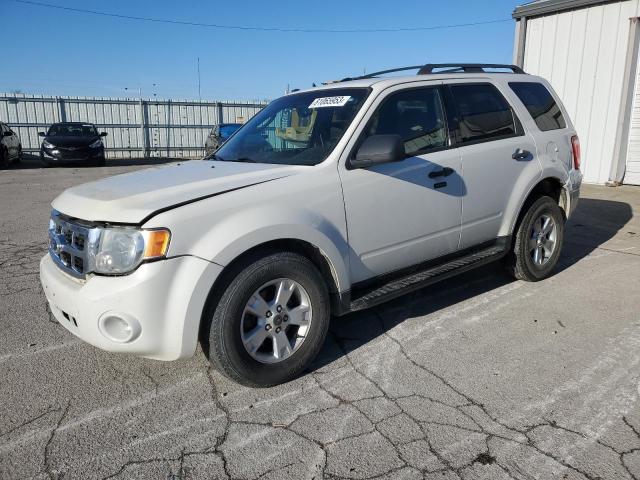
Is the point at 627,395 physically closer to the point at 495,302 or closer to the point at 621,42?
the point at 495,302

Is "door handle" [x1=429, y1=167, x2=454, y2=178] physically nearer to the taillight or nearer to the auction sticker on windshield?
the auction sticker on windshield

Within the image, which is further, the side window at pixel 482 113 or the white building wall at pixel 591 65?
the white building wall at pixel 591 65

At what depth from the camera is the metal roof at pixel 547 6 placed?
35.2 feet

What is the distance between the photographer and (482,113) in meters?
4.46

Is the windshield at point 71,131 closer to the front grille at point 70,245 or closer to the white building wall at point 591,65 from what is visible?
the white building wall at point 591,65

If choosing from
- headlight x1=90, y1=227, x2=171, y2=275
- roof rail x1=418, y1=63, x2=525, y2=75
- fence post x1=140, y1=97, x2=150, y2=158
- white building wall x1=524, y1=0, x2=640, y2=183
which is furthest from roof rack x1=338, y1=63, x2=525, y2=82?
fence post x1=140, y1=97, x2=150, y2=158

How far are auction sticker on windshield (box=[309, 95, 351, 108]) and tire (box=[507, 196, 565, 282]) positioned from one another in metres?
2.12

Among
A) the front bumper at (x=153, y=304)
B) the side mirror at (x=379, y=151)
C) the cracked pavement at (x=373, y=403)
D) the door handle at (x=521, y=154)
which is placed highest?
the side mirror at (x=379, y=151)

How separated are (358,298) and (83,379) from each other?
1.83m

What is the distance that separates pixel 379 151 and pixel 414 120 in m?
0.76

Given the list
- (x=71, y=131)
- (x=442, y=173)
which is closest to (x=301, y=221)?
(x=442, y=173)

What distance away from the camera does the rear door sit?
13.8 ft

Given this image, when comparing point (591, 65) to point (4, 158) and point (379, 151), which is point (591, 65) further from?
point (4, 158)

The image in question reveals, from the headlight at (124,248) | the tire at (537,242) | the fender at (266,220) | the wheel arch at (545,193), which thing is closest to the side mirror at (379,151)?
the fender at (266,220)
